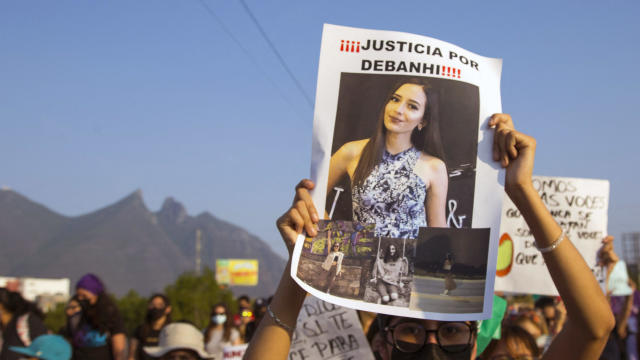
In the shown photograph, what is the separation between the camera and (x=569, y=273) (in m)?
2.17

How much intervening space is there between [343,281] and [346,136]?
0.44 metres

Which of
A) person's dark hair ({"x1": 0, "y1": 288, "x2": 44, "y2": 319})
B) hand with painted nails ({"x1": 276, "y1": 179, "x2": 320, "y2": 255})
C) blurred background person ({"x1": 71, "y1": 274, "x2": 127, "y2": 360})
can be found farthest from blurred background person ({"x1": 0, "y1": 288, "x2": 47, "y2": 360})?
hand with painted nails ({"x1": 276, "y1": 179, "x2": 320, "y2": 255})

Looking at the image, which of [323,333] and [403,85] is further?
[323,333]

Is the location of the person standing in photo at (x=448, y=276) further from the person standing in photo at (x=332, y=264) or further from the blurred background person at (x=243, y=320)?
the blurred background person at (x=243, y=320)

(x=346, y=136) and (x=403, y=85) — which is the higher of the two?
(x=403, y=85)

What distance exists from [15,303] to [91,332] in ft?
2.70

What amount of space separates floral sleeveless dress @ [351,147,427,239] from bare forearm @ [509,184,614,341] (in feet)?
0.96

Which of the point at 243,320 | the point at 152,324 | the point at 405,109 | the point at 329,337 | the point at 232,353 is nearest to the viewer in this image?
the point at 405,109

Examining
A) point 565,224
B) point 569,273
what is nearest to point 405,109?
point 569,273

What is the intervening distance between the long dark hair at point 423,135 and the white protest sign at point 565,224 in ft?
14.9

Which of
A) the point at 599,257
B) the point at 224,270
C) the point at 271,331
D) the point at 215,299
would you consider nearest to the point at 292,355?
the point at 271,331

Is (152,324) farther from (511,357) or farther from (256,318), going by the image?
(511,357)

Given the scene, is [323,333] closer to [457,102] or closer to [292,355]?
[292,355]

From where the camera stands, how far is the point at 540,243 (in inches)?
86.9
